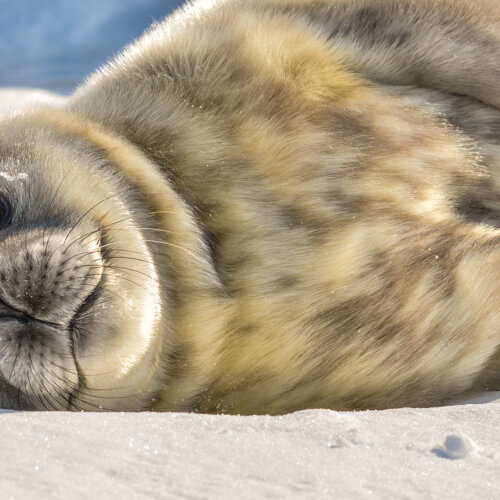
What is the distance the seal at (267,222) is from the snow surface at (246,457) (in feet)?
1.49

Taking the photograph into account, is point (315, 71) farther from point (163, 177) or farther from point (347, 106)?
point (163, 177)

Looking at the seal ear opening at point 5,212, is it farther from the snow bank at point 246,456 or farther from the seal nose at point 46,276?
the snow bank at point 246,456

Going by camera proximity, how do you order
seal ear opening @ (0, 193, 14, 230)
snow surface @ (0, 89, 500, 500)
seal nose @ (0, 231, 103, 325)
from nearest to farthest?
snow surface @ (0, 89, 500, 500) → seal nose @ (0, 231, 103, 325) → seal ear opening @ (0, 193, 14, 230)

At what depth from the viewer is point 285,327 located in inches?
83.0

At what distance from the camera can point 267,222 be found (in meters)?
2.19

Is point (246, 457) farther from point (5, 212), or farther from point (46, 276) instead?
point (5, 212)

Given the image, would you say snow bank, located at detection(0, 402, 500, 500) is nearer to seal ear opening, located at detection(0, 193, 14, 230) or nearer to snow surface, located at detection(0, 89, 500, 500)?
snow surface, located at detection(0, 89, 500, 500)

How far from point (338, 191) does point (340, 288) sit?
23 cm

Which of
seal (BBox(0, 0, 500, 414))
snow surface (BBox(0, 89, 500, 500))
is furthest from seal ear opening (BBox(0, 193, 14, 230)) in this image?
snow surface (BBox(0, 89, 500, 500))

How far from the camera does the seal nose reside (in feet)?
6.10

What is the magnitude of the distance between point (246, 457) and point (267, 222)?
0.95 meters

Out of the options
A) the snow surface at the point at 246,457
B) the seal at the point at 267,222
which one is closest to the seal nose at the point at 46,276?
the seal at the point at 267,222

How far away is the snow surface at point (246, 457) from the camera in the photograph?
1.14 meters

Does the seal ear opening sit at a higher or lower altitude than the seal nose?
higher
